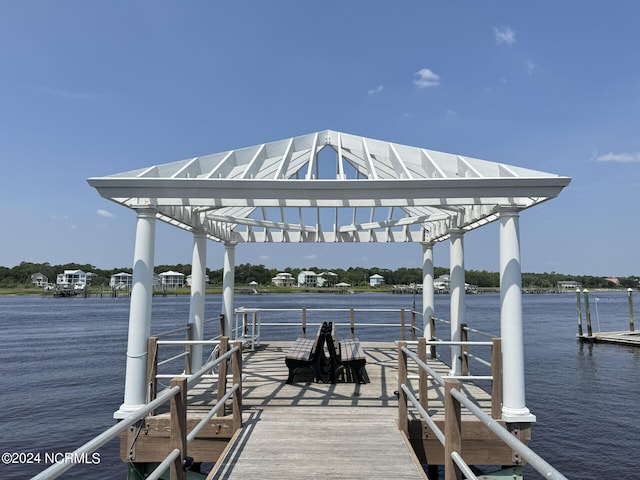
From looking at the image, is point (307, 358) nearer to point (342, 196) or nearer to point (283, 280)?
point (342, 196)

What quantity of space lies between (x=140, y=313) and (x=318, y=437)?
2924 mm

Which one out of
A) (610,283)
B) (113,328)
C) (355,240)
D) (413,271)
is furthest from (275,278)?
(355,240)

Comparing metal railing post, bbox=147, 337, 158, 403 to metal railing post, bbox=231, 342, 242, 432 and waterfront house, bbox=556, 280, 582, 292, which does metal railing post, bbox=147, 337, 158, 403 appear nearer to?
metal railing post, bbox=231, 342, 242, 432

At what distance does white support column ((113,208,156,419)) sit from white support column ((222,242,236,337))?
4.32 metres

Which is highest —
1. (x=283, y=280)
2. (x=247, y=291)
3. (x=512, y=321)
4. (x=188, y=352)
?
(x=512, y=321)

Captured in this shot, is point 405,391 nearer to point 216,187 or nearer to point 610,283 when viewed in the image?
point 216,187

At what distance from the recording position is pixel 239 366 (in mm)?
5164

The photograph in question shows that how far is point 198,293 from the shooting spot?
8617 mm

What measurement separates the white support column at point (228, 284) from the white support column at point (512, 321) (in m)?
6.50

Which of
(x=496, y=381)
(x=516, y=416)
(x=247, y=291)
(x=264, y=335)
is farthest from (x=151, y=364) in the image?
(x=247, y=291)

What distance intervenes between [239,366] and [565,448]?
9.79m

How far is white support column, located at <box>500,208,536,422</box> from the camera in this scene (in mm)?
5434

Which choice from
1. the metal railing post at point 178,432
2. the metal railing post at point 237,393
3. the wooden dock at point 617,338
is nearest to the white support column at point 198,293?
the metal railing post at point 237,393

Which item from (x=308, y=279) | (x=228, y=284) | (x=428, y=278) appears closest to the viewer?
(x=228, y=284)
